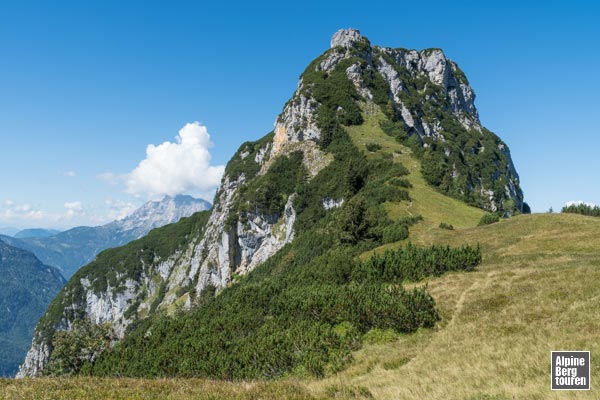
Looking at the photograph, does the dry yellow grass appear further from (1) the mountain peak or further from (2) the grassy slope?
(1) the mountain peak

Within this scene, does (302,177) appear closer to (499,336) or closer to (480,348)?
(499,336)

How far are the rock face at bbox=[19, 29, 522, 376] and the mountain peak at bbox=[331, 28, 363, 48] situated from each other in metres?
0.50

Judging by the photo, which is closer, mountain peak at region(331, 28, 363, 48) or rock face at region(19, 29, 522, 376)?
rock face at region(19, 29, 522, 376)

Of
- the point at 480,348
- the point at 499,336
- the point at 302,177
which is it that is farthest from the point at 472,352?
the point at 302,177

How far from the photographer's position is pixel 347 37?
16038 cm

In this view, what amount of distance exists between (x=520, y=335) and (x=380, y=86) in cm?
13265

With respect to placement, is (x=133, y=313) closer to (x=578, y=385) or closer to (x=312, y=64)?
(x=312, y=64)

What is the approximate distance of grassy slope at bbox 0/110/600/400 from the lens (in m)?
11.6

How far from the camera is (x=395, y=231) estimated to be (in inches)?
2096

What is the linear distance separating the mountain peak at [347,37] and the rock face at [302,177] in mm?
503

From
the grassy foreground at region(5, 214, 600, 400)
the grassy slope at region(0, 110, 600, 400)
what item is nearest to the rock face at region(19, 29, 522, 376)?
the grassy slope at region(0, 110, 600, 400)

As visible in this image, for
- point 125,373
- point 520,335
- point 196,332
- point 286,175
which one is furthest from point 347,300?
point 286,175

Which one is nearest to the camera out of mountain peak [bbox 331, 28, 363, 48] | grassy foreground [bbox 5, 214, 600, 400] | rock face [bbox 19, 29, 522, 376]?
grassy foreground [bbox 5, 214, 600, 400]

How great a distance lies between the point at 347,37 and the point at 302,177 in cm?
8351
